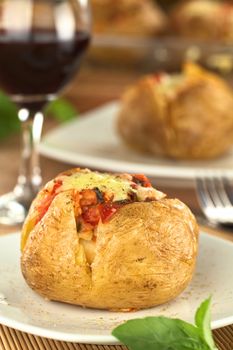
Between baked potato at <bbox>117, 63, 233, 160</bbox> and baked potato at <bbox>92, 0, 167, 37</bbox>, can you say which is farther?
baked potato at <bbox>92, 0, 167, 37</bbox>

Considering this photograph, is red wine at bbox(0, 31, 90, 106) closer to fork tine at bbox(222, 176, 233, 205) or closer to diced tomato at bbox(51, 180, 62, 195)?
fork tine at bbox(222, 176, 233, 205)

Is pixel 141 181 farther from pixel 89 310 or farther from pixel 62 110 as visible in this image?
pixel 62 110

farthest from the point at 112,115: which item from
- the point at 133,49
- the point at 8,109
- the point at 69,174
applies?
the point at 69,174

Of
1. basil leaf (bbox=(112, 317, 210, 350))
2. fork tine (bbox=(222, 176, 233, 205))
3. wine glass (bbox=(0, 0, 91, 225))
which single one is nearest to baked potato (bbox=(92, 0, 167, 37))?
wine glass (bbox=(0, 0, 91, 225))

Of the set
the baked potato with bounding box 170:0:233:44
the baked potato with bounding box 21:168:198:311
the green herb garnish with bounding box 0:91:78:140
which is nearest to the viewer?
the baked potato with bounding box 21:168:198:311

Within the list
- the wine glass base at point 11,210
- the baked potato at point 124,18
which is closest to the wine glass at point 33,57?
the wine glass base at point 11,210

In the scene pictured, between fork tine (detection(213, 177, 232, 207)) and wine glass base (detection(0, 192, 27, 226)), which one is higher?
fork tine (detection(213, 177, 232, 207))
